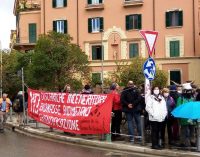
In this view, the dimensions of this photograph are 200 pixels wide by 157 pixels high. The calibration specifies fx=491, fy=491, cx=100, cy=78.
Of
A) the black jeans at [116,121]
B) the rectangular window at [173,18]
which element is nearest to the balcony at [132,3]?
the rectangular window at [173,18]

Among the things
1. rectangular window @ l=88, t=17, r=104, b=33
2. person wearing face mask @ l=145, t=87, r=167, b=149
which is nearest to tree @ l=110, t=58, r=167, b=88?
rectangular window @ l=88, t=17, r=104, b=33

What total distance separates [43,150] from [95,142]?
5.85 ft

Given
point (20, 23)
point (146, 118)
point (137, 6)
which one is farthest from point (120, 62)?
point (146, 118)

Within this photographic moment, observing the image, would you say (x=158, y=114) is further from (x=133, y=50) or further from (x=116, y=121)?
(x=133, y=50)

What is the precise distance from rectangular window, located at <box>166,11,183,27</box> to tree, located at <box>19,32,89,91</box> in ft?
52.9

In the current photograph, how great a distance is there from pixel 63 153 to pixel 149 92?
2.90 m

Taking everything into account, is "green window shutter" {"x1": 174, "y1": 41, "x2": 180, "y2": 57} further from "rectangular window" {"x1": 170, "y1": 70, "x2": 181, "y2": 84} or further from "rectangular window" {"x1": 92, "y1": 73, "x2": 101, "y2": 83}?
"rectangular window" {"x1": 92, "y1": 73, "x2": 101, "y2": 83}

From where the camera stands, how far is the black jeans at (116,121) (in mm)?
15398

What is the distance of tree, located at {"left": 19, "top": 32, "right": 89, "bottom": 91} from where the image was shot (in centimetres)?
3753

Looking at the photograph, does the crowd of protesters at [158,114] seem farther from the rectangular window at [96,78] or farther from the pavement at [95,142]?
the rectangular window at [96,78]

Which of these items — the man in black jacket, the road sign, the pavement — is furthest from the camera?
the man in black jacket

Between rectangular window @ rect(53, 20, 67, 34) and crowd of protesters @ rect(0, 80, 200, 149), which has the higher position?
rectangular window @ rect(53, 20, 67, 34)

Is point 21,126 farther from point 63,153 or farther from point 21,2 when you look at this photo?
point 21,2

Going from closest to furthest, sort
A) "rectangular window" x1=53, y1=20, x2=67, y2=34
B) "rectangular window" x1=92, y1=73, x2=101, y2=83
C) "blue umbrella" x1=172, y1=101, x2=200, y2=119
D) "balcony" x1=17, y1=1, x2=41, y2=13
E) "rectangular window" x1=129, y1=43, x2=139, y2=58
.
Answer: "blue umbrella" x1=172, y1=101, x2=200, y2=119 < "rectangular window" x1=92, y1=73, x2=101, y2=83 < "rectangular window" x1=129, y1=43, x2=139, y2=58 < "rectangular window" x1=53, y1=20, x2=67, y2=34 < "balcony" x1=17, y1=1, x2=41, y2=13
